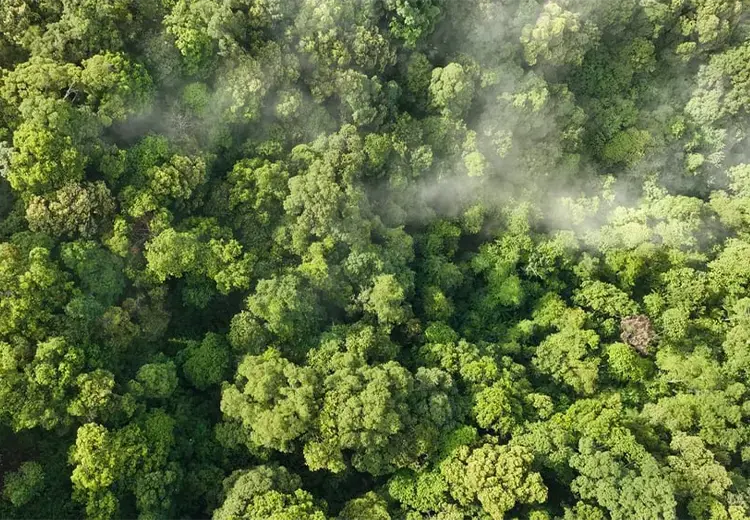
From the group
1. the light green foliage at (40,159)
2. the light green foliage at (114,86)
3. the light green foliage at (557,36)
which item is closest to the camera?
the light green foliage at (40,159)

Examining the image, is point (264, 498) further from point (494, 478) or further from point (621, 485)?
point (621, 485)

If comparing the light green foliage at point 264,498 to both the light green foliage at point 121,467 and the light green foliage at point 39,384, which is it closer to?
the light green foliage at point 121,467

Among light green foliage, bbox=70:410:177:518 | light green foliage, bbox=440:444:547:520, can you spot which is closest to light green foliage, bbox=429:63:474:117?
light green foliage, bbox=440:444:547:520

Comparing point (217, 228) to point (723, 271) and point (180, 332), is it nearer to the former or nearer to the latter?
point (180, 332)

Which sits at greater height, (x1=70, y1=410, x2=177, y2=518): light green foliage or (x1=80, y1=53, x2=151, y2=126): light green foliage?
(x1=80, y1=53, x2=151, y2=126): light green foliage

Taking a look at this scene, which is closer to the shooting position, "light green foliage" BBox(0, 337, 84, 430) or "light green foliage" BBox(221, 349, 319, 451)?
"light green foliage" BBox(0, 337, 84, 430)

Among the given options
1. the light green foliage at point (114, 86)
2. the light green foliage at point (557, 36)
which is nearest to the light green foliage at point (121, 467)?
the light green foliage at point (114, 86)

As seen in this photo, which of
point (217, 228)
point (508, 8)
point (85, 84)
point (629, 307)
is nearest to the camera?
point (85, 84)

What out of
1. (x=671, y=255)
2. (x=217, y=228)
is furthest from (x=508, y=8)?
(x=217, y=228)

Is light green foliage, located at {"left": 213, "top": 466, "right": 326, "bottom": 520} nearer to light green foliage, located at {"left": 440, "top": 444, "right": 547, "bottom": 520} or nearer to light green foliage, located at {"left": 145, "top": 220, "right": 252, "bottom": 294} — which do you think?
light green foliage, located at {"left": 440, "top": 444, "right": 547, "bottom": 520}
